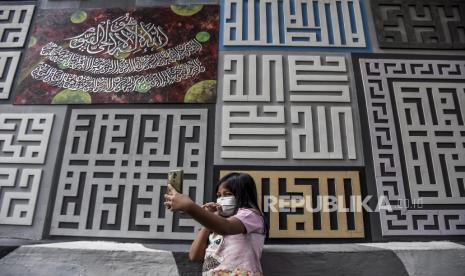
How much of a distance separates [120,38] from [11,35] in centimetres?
113

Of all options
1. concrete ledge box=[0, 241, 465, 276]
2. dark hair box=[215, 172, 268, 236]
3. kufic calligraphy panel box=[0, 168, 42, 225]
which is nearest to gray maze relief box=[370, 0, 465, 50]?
concrete ledge box=[0, 241, 465, 276]

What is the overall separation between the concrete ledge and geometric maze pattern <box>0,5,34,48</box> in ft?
6.96

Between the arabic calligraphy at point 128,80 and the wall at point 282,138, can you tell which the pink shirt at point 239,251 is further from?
the arabic calligraphy at point 128,80

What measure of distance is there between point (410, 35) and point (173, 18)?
7.46 ft

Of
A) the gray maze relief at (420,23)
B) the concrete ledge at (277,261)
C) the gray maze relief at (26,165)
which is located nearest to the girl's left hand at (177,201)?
the concrete ledge at (277,261)

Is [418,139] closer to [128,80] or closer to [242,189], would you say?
[242,189]

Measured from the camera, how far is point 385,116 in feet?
11.1

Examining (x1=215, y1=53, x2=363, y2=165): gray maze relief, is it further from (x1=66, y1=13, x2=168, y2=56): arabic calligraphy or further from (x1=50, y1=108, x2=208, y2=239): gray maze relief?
(x1=66, y1=13, x2=168, y2=56): arabic calligraphy

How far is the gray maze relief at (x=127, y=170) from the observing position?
3104 millimetres

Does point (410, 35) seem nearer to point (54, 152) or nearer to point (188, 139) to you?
point (188, 139)

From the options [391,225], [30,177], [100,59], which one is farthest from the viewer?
[100,59]

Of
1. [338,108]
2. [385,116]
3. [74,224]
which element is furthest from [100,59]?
[385,116]

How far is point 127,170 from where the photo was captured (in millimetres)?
3262

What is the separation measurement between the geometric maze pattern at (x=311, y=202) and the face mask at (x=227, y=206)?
0.94m
